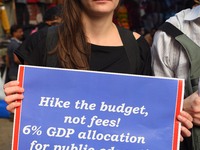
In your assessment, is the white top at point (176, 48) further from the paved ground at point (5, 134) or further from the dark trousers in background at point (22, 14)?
the dark trousers in background at point (22, 14)

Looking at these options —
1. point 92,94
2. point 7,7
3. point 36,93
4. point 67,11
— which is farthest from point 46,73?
point 7,7

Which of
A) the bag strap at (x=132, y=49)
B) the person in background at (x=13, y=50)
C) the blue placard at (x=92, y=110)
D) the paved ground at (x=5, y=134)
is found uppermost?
the bag strap at (x=132, y=49)

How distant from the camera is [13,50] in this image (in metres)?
6.97

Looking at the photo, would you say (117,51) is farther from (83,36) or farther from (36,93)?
(36,93)

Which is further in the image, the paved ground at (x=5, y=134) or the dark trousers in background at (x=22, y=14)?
the dark trousers in background at (x=22, y=14)

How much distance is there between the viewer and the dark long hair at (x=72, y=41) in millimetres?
1998

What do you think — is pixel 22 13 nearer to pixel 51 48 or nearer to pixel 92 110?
pixel 51 48

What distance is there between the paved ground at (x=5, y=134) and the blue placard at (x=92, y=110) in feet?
11.1

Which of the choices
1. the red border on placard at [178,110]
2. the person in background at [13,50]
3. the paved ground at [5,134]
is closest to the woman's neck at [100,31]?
the red border on placard at [178,110]

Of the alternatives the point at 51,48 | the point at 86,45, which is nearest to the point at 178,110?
the point at 86,45

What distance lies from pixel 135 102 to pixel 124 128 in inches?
5.0

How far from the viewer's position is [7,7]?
8.03 metres

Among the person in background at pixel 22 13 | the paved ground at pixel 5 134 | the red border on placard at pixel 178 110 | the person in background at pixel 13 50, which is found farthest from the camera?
the person in background at pixel 22 13

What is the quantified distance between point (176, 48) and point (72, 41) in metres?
0.51
